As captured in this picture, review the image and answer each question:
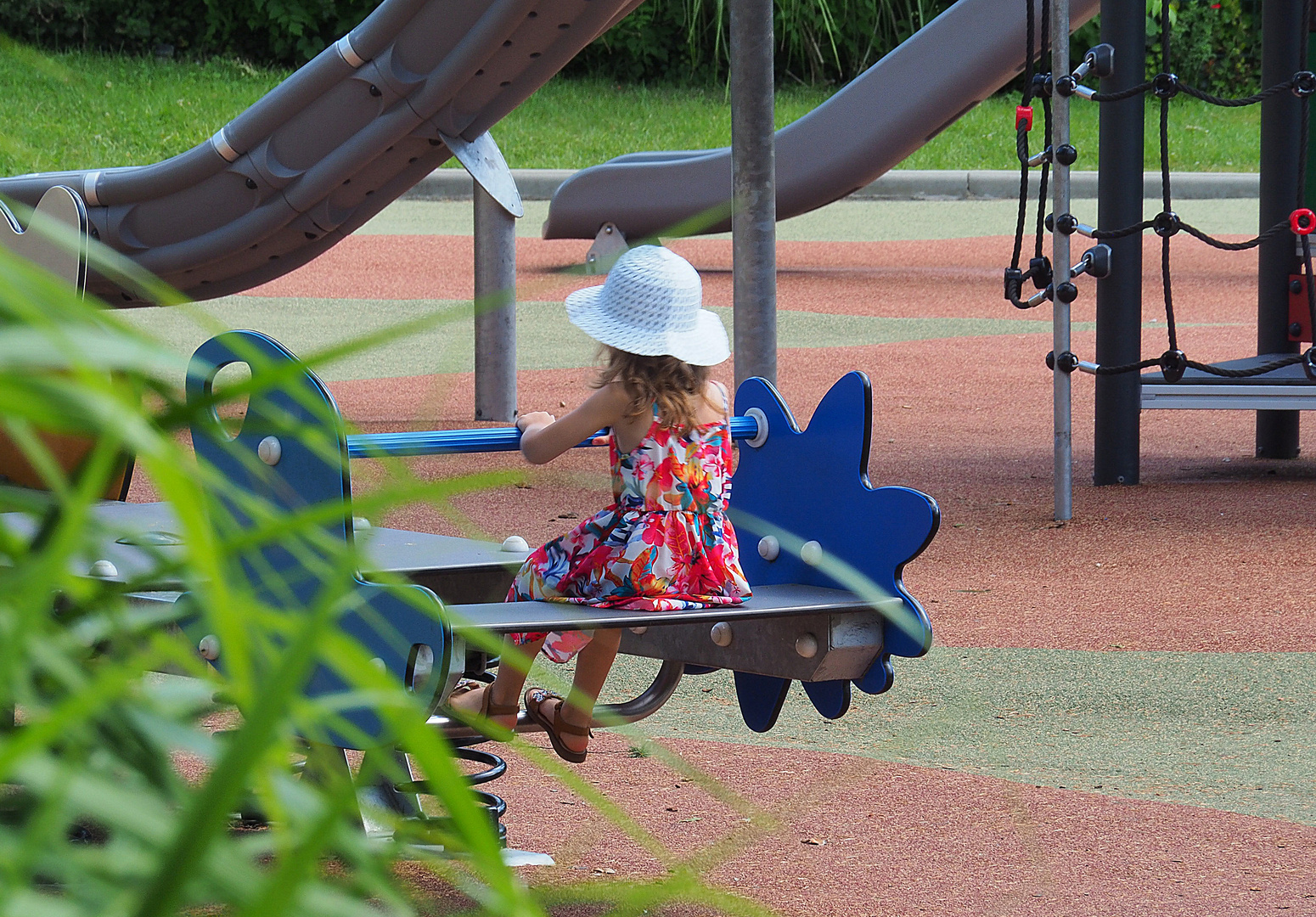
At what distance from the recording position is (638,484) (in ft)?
10.3

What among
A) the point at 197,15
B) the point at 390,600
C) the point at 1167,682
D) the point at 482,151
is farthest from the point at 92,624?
the point at 197,15

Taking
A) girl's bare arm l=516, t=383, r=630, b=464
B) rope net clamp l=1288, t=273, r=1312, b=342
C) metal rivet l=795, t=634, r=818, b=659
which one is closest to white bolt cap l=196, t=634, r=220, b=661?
girl's bare arm l=516, t=383, r=630, b=464

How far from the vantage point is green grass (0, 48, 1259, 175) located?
19.2 m

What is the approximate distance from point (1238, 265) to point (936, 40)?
4979 millimetres

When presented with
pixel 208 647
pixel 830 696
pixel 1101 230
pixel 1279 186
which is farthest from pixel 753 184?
pixel 208 647

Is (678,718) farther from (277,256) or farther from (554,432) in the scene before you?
(277,256)

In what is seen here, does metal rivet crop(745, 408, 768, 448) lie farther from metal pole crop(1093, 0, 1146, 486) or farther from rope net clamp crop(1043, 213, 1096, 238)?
metal pole crop(1093, 0, 1146, 486)

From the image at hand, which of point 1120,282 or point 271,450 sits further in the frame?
point 1120,282

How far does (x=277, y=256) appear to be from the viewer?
8.54 meters

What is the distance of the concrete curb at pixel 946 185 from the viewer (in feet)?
60.5

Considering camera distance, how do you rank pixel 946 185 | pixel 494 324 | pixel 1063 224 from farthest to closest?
pixel 946 185
pixel 494 324
pixel 1063 224

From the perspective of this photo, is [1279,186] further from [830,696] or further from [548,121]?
[548,121]

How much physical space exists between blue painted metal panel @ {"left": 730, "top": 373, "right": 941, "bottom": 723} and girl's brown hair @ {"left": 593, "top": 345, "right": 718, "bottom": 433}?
22 cm

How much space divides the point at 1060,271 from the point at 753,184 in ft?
4.03
